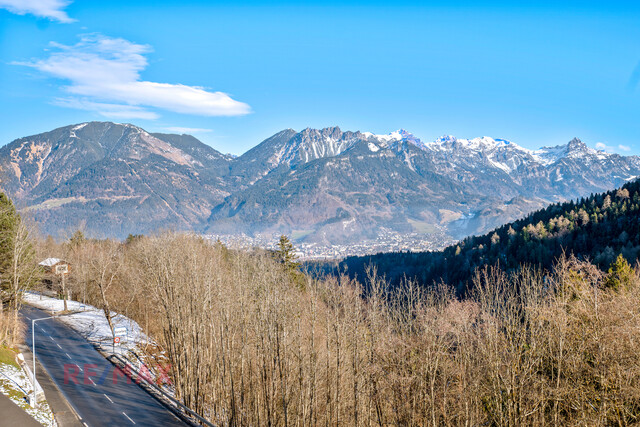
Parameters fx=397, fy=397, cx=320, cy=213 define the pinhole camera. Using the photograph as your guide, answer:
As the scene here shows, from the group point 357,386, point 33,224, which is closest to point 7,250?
point 33,224

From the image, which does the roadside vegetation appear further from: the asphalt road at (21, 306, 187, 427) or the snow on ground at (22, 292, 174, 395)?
the snow on ground at (22, 292, 174, 395)

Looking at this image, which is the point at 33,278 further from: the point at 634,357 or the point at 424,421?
the point at 634,357

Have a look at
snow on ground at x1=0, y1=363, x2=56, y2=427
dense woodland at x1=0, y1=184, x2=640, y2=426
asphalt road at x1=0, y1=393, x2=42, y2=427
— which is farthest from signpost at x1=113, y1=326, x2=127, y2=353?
asphalt road at x1=0, y1=393, x2=42, y2=427

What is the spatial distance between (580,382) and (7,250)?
46.1 meters

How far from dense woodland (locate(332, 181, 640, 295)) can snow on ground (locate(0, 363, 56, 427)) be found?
64087mm

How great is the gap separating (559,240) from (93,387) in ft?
334

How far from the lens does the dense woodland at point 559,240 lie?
8648 centimetres

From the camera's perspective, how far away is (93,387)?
32750mm

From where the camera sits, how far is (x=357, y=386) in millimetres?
24797

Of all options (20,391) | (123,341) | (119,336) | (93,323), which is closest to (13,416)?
(20,391)

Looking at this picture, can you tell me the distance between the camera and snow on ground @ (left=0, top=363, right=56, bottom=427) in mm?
24062

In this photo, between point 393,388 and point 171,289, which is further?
point 171,289

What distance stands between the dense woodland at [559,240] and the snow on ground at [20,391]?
64.1 meters

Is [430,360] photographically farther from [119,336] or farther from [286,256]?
[286,256]
